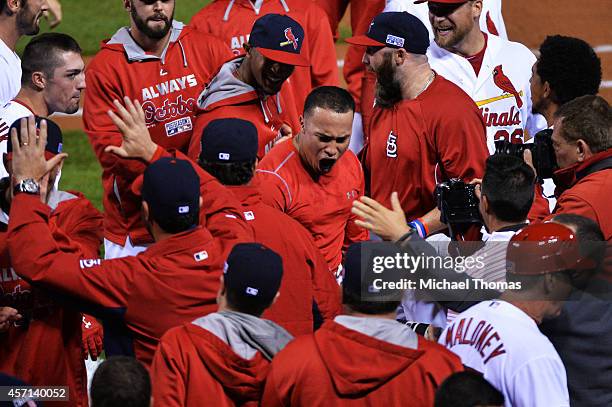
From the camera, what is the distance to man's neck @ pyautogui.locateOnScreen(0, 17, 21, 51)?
732cm

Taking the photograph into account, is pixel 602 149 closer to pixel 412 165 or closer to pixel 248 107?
pixel 412 165

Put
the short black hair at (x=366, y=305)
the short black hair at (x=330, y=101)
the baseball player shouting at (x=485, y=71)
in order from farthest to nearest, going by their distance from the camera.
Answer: the baseball player shouting at (x=485, y=71)
the short black hair at (x=330, y=101)
the short black hair at (x=366, y=305)

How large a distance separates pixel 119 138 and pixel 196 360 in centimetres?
232

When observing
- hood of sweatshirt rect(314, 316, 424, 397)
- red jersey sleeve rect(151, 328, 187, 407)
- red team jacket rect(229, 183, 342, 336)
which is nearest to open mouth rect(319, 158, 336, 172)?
red team jacket rect(229, 183, 342, 336)

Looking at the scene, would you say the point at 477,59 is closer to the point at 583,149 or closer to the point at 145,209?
the point at 583,149

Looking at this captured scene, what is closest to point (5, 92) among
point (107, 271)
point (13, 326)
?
point (13, 326)

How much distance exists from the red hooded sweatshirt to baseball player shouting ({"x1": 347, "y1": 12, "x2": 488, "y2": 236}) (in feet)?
6.72

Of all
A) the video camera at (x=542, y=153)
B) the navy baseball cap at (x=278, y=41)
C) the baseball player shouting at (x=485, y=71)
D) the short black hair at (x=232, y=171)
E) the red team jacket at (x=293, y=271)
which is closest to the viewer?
the red team jacket at (x=293, y=271)

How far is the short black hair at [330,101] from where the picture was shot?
5.88 metres

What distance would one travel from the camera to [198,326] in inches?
158

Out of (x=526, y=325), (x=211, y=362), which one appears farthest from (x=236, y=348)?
(x=526, y=325)

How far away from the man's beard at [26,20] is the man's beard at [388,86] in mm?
2624

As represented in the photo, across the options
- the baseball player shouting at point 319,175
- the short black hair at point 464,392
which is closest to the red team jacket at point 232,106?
the baseball player shouting at point 319,175

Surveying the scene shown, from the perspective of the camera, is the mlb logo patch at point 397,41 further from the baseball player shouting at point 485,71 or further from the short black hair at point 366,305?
the short black hair at point 366,305
